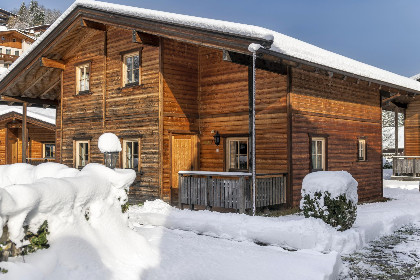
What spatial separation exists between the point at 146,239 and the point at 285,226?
2849mm

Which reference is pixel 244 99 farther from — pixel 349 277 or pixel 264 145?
pixel 349 277

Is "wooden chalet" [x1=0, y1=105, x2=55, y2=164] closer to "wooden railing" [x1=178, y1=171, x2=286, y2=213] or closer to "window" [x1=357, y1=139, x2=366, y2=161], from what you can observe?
"wooden railing" [x1=178, y1=171, x2=286, y2=213]

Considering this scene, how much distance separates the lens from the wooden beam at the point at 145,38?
13.0 m

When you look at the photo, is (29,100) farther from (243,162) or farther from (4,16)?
(4,16)

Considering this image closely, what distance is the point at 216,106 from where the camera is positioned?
45.4ft

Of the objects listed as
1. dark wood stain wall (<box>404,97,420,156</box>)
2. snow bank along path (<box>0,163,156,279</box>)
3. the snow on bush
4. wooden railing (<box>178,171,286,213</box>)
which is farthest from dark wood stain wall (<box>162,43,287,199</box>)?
dark wood stain wall (<box>404,97,420,156</box>)

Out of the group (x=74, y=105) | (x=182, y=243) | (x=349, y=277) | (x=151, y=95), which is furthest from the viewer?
(x=74, y=105)

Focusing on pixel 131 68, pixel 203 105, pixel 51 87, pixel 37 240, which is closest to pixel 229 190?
pixel 203 105

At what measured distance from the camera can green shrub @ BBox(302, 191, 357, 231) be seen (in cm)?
836

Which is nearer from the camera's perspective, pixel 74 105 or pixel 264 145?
pixel 264 145

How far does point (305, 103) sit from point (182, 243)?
6643mm

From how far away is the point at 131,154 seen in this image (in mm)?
14391

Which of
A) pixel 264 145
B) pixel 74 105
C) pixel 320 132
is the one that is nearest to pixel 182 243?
pixel 264 145

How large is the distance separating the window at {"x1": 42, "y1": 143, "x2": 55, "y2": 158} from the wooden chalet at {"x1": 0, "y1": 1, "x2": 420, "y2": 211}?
7.94 metres
